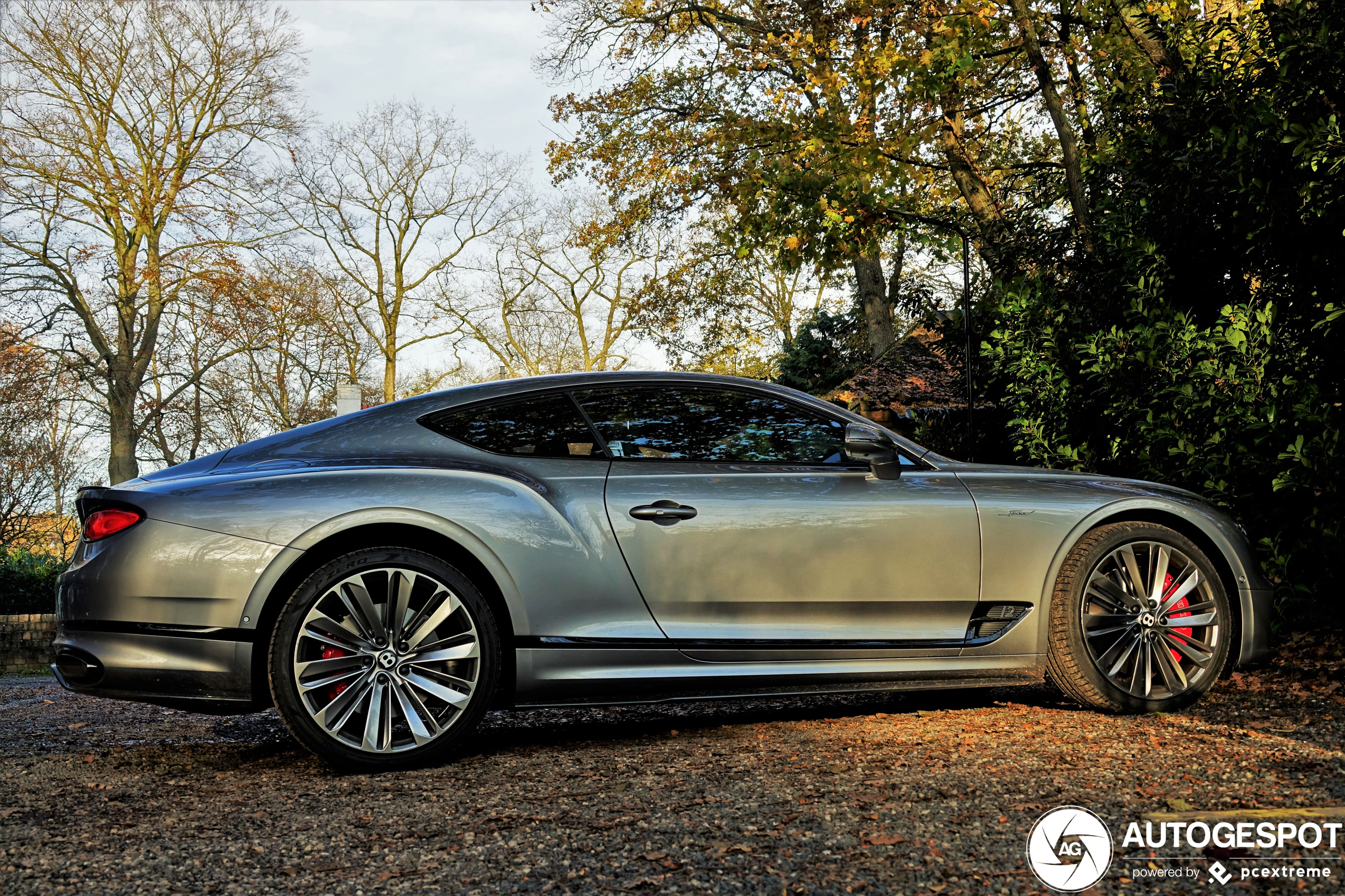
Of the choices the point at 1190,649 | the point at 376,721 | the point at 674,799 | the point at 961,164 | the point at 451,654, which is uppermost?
the point at 961,164

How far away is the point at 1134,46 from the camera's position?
29.0 feet

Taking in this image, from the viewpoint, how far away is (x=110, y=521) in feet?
12.0

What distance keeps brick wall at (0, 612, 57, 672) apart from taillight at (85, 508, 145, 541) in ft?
33.3

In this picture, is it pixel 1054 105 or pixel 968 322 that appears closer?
pixel 968 322

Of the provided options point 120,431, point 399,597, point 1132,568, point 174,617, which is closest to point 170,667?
point 174,617

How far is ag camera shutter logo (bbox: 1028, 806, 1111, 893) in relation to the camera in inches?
94.5

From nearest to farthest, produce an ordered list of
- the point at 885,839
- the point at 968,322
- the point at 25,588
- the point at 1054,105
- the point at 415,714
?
the point at 885,839 < the point at 415,714 < the point at 968,322 < the point at 1054,105 < the point at 25,588

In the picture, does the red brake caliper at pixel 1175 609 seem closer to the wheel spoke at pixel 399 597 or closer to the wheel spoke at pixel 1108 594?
the wheel spoke at pixel 1108 594

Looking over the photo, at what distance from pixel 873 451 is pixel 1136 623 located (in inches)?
50.8

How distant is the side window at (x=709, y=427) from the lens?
13.6 ft

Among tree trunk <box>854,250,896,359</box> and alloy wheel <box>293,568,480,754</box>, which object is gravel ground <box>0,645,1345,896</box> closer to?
alloy wheel <box>293,568,480,754</box>

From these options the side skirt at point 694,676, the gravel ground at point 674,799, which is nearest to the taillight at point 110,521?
the gravel ground at point 674,799

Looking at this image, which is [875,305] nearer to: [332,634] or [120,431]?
[120,431]

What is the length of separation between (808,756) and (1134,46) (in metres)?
7.58
